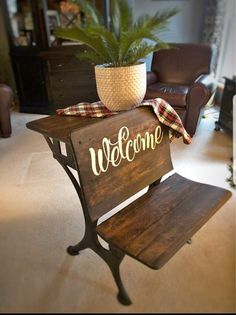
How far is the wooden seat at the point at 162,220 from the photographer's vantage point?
873mm

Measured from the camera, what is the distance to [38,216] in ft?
5.19

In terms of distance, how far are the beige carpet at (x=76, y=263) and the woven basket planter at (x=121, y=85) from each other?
2.64 ft

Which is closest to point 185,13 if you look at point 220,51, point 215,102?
point 220,51

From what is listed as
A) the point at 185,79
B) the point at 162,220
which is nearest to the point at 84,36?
the point at 162,220

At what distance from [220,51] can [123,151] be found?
2.00 metres

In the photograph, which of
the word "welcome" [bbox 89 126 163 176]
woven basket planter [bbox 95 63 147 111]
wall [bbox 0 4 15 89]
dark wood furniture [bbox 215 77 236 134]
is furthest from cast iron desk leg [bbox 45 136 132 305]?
wall [bbox 0 4 15 89]

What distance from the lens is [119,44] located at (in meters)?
1.01

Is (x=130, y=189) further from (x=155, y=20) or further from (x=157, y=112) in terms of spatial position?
(x=155, y=20)

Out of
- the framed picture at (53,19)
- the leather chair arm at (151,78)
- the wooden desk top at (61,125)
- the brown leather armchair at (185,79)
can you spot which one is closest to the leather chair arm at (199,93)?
the brown leather armchair at (185,79)

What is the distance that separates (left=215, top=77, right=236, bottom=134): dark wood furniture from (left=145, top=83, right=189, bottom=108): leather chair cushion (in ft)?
1.28

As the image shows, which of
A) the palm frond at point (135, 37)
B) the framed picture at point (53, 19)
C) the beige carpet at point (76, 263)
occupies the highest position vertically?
the framed picture at point (53, 19)

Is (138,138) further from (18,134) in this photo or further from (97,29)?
(18,134)

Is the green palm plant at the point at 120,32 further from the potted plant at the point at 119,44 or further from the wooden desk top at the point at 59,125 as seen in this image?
the wooden desk top at the point at 59,125

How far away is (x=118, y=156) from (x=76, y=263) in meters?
0.64
